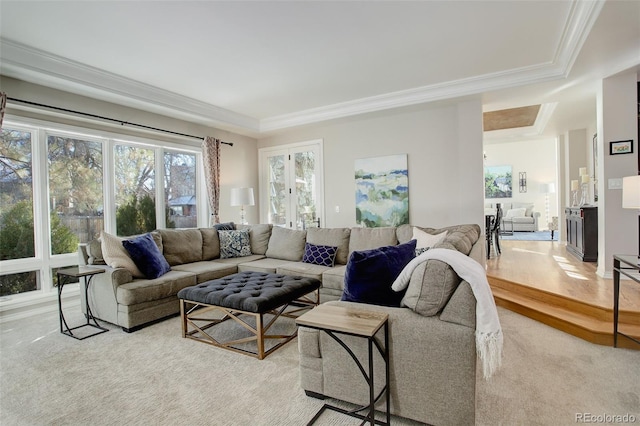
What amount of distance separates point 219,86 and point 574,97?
4.95m

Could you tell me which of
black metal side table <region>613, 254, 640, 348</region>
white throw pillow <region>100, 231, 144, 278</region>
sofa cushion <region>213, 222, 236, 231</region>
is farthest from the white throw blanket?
sofa cushion <region>213, 222, 236, 231</region>

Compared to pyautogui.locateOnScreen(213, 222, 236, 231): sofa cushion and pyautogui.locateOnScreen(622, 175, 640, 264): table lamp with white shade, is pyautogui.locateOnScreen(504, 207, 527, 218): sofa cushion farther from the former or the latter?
pyautogui.locateOnScreen(213, 222, 236, 231): sofa cushion

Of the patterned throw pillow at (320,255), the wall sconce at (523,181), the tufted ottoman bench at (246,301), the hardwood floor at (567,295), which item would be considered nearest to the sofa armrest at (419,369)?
the tufted ottoman bench at (246,301)

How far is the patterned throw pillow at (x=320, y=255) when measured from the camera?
4043mm

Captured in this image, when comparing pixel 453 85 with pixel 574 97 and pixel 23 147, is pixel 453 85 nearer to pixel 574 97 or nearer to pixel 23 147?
pixel 574 97

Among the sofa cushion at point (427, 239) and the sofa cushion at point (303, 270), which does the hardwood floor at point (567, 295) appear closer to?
the sofa cushion at point (427, 239)

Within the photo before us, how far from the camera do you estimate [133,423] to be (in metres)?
1.83

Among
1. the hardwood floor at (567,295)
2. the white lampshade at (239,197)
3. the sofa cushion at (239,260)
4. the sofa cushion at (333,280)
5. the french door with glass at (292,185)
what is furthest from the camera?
the french door with glass at (292,185)

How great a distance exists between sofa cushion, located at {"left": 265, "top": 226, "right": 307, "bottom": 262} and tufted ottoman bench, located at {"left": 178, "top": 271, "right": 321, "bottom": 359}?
1.10m

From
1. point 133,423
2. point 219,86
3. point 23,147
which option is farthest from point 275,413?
point 23,147

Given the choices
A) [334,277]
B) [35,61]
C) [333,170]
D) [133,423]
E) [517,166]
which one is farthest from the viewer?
[517,166]

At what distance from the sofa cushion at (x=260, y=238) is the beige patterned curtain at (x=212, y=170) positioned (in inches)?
36.7

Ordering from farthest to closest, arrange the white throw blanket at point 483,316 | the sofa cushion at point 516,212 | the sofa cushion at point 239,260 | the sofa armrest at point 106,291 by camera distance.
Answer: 1. the sofa cushion at point 516,212
2. the sofa cushion at point 239,260
3. the sofa armrest at point 106,291
4. the white throw blanket at point 483,316

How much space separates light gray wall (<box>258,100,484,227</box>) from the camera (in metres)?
4.55
